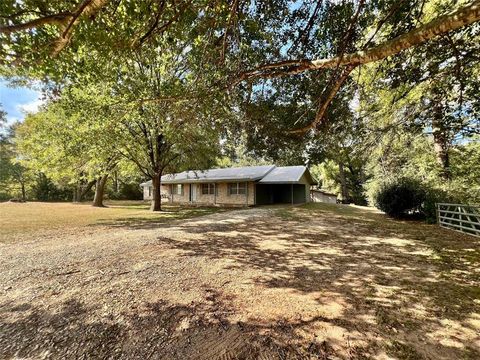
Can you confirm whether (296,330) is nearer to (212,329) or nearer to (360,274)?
(212,329)

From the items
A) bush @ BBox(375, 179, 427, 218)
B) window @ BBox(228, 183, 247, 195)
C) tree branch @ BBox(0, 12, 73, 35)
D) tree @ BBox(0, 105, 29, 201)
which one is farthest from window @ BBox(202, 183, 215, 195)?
tree @ BBox(0, 105, 29, 201)

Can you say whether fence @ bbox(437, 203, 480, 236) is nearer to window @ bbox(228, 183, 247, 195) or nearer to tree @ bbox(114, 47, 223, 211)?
tree @ bbox(114, 47, 223, 211)

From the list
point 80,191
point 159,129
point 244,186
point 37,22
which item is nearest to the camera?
point 37,22

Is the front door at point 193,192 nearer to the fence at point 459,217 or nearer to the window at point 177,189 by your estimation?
the window at point 177,189

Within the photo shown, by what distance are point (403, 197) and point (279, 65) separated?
37.3 ft

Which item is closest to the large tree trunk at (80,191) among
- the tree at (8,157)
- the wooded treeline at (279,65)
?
the tree at (8,157)

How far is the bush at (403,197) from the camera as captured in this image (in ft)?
39.7

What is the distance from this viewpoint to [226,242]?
24.5ft

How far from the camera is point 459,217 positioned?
9055 millimetres

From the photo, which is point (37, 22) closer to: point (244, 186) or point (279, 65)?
point (279, 65)

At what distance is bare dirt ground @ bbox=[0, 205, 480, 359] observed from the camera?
2.63m

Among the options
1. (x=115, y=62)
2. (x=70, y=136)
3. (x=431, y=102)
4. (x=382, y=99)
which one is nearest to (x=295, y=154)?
(x=382, y=99)

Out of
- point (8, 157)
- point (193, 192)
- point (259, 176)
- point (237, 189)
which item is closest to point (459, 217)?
point (259, 176)

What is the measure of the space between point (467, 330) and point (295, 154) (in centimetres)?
717
